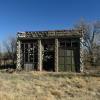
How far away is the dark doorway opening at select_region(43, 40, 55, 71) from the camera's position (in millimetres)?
38344

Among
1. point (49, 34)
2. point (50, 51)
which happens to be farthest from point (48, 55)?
point (49, 34)

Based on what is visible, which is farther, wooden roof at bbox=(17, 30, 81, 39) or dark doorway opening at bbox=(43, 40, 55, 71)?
dark doorway opening at bbox=(43, 40, 55, 71)

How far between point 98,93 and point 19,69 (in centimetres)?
2300

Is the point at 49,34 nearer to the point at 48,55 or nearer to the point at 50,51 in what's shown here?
the point at 50,51

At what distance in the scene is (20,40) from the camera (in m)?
38.8

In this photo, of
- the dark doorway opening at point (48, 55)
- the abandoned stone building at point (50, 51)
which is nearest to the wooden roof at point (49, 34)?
the abandoned stone building at point (50, 51)

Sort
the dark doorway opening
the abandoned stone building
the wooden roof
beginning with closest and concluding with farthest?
the wooden roof < the abandoned stone building < the dark doorway opening

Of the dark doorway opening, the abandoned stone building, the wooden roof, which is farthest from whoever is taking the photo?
the dark doorway opening

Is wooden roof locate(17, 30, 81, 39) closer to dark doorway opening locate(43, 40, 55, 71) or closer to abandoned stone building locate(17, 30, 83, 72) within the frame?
abandoned stone building locate(17, 30, 83, 72)

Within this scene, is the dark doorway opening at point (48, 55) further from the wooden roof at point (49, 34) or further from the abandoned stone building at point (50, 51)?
the wooden roof at point (49, 34)

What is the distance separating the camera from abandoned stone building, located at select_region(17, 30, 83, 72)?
36.4m

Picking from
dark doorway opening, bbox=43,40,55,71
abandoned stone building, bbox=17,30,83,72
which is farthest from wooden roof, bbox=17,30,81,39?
dark doorway opening, bbox=43,40,55,71

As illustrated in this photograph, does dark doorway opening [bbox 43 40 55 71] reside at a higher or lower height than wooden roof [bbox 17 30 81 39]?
lower

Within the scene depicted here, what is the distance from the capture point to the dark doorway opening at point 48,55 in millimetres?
38344
